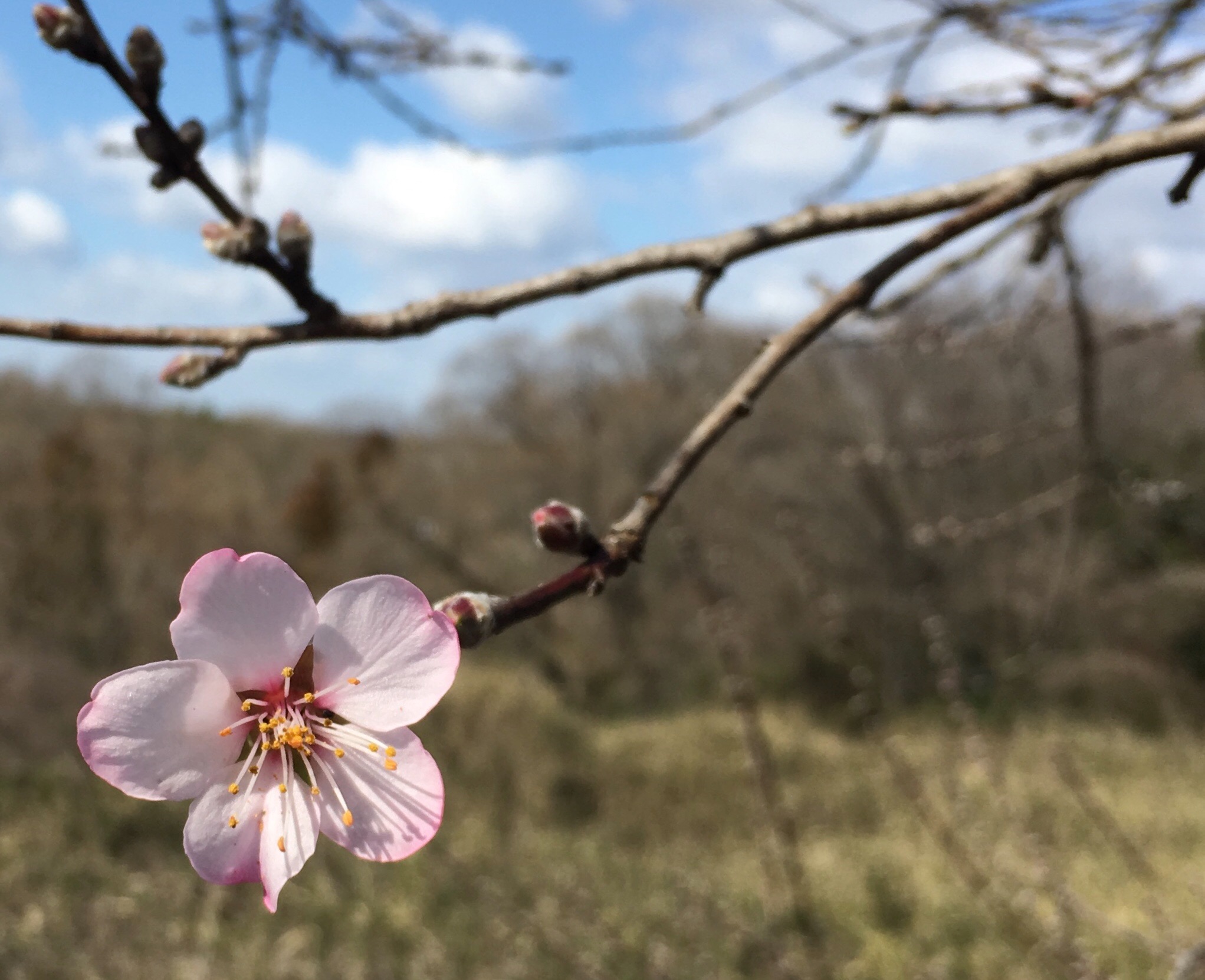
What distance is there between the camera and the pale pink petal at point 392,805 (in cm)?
29

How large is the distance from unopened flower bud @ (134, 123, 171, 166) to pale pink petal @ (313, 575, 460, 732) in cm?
24

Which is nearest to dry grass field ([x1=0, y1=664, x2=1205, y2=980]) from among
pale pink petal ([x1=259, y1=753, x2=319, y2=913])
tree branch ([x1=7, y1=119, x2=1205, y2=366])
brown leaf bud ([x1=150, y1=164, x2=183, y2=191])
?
tree branch ([x1=7, y1=119, x2=1205, y2=366])

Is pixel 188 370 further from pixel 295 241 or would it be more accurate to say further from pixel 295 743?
pixel 295 743

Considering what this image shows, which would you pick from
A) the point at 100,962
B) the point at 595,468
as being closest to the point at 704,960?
the point at 100,962

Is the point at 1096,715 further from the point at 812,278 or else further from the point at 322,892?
the point at 812,278

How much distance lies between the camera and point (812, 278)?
0.72 metres

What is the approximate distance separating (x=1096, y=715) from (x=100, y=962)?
21.7 feet

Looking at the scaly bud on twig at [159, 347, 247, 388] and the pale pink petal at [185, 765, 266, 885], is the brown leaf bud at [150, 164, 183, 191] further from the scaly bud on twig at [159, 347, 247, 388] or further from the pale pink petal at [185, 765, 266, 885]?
the pale pink petal at [185, 765, 266, 885]

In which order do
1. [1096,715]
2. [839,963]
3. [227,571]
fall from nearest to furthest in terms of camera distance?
[227,571], [839,963], [1096,715]

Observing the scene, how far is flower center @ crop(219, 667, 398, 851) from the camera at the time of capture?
1.00ft

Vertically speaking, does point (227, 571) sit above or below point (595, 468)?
above

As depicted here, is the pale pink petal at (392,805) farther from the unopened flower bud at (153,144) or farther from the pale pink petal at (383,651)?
the unopened flower bud at (153,144)

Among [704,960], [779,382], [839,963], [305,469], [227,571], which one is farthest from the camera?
[779,382]

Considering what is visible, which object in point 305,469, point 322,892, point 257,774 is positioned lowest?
point 305,469
